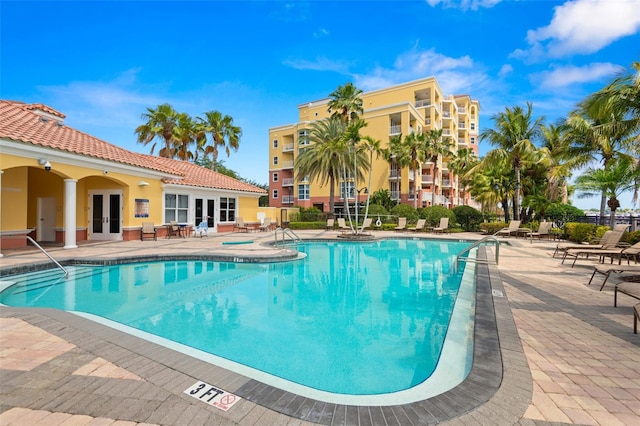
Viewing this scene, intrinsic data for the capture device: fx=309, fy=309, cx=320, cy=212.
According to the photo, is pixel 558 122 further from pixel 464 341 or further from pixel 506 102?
pixel 464 341

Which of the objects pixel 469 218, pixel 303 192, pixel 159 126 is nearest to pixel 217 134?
pixel 159 126

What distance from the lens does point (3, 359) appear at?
316cm

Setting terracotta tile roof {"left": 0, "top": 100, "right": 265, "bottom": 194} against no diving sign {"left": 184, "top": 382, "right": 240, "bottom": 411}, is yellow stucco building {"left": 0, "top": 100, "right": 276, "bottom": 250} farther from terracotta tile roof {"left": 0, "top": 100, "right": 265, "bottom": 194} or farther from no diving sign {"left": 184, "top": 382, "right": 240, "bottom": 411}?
no diving sign {"left": 184, "top": 382, "right": 240, "bottom": 411}

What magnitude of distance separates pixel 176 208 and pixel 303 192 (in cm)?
2476

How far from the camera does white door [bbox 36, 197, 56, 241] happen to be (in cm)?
1459

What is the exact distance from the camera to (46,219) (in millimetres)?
14734

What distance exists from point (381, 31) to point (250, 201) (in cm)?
1519

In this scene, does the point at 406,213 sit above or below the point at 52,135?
below

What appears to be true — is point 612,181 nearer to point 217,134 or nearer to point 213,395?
point 213,395

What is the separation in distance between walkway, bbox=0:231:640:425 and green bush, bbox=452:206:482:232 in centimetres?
2115

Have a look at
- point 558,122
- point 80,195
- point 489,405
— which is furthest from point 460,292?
point 558,122

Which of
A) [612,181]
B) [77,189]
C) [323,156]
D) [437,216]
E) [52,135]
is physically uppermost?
[323,156]

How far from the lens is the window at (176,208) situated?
17.7 metres

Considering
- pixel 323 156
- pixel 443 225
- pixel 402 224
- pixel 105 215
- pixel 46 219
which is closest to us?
pixel 46 219
